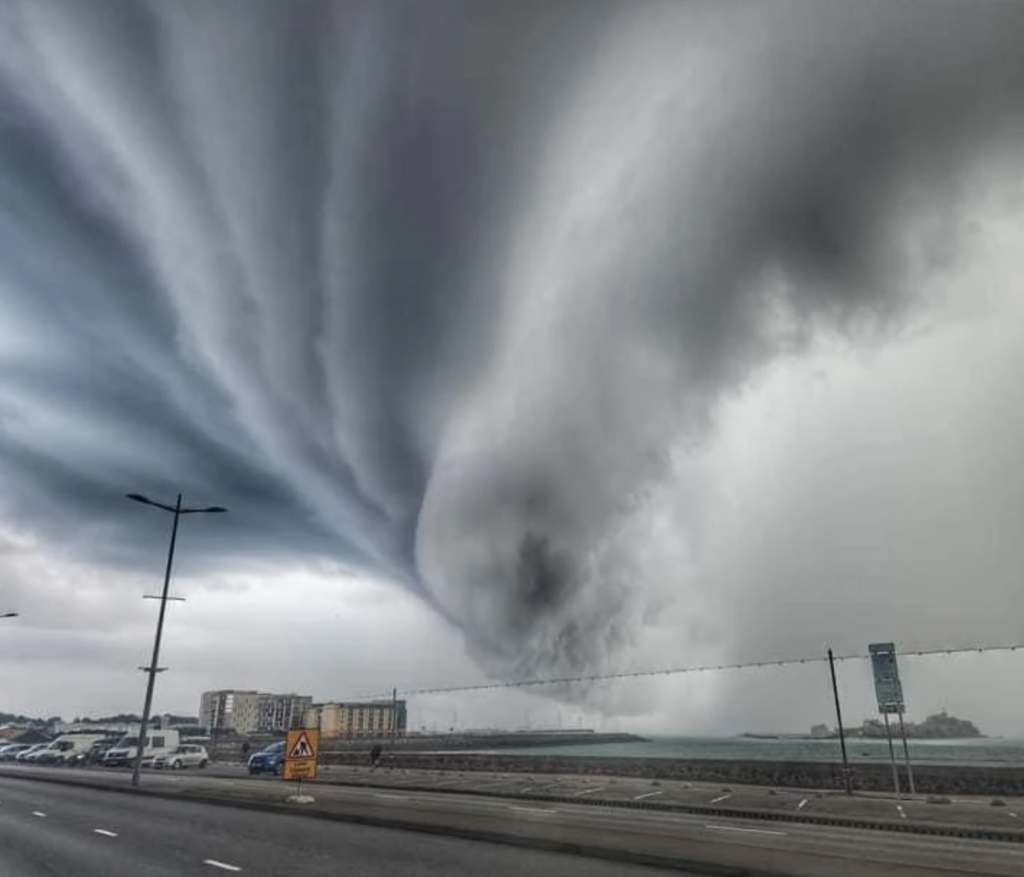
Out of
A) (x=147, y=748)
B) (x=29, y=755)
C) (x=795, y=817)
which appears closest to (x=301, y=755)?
(x=795, y=817)

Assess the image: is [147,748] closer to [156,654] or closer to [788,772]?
[156,654]

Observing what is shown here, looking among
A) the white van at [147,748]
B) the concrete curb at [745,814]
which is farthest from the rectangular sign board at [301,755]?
the white van at [147,748]

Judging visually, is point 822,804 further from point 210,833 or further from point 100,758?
point 100,758

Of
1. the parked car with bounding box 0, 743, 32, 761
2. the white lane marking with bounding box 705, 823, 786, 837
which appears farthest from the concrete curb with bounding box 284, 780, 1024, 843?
the parked car with bounding box 0, 743, 32, 761

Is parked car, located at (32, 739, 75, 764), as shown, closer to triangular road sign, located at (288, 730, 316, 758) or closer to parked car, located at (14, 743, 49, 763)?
parked car, located at (14, 743, 49, 763)

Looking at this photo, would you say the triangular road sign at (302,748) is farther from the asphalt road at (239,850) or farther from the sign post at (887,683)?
the sign post at (887,683)

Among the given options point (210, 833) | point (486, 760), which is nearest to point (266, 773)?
point (486, 760)
